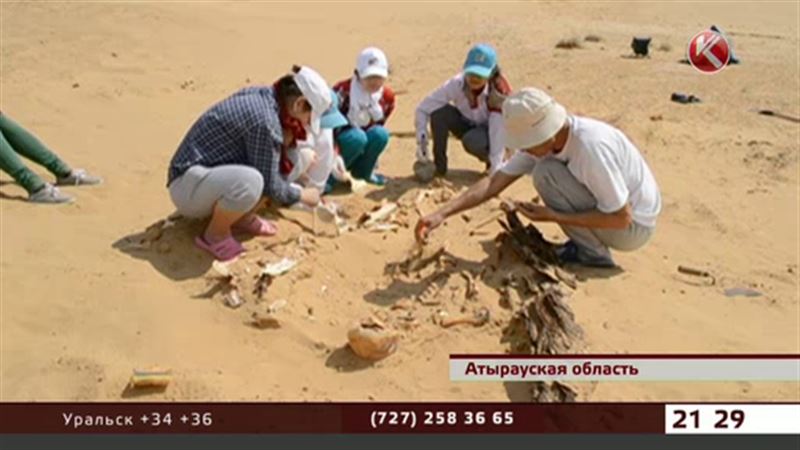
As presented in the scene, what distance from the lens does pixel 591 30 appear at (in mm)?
12898

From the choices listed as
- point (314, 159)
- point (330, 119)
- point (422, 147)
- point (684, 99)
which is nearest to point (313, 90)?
point (330, 119)

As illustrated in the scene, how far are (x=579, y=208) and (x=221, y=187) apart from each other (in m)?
1.82

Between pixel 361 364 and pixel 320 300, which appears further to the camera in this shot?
pixel 320 300

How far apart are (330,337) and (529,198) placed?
7.36ft

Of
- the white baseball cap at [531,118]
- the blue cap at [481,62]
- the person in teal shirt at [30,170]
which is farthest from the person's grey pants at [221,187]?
the blue cap at [481,62]

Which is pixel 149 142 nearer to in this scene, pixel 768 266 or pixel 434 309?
pixel 434 309

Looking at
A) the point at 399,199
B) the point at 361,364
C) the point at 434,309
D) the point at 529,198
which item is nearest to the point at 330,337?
the point at 361,364

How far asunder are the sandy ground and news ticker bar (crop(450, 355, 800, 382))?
0.08 m

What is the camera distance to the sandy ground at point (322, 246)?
404cm

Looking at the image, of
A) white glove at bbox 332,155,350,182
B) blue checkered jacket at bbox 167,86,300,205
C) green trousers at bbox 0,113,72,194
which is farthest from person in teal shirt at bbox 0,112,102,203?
white glove at bbox 332,155,350,182

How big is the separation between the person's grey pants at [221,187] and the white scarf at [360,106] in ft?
4.81

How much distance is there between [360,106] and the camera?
6.10 m

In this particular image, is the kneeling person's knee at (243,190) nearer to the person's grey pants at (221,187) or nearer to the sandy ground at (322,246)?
the person's grey pants at (221,187)

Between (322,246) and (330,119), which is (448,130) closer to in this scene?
(330,119)
